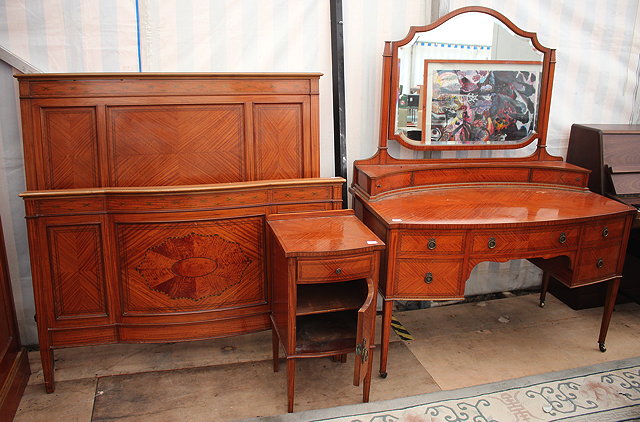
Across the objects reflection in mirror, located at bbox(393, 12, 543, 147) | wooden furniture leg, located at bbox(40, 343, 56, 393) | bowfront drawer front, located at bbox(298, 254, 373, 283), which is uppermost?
reflection in mirror, located at bbox(393, 12, 543, 147)

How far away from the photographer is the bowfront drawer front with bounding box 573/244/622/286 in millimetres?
2828

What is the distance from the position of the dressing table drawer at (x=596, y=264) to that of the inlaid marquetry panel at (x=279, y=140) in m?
1.61

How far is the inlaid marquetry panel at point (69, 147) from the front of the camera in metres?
2.51

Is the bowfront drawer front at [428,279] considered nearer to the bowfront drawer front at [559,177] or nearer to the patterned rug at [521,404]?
the patterned rug at [521,404]

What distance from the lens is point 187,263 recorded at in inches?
103

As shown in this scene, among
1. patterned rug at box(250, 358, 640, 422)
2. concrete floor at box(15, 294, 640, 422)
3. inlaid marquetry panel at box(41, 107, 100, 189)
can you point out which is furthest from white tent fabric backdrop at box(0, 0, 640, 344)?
patterned rug at box(250, 358, 640, 422)

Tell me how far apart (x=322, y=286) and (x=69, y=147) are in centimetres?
143

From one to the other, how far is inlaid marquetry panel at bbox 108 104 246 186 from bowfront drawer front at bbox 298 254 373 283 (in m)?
0.74

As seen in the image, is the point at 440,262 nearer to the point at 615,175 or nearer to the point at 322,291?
the point at 322,291

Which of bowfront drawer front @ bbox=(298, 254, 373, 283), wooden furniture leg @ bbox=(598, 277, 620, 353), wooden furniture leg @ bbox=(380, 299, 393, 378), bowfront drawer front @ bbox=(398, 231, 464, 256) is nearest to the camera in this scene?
bowfront drawer front @ bbox=(298, 254, 373, 283)

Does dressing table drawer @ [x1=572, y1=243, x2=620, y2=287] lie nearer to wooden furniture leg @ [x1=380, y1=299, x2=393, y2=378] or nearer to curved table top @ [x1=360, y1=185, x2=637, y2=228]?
curved table top @ [x1=360, y1=185, x2=637, y2=228]

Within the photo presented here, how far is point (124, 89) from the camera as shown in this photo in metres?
2.55

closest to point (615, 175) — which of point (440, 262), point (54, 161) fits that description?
point (440, 262)

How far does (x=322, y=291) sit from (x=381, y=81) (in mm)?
1380
